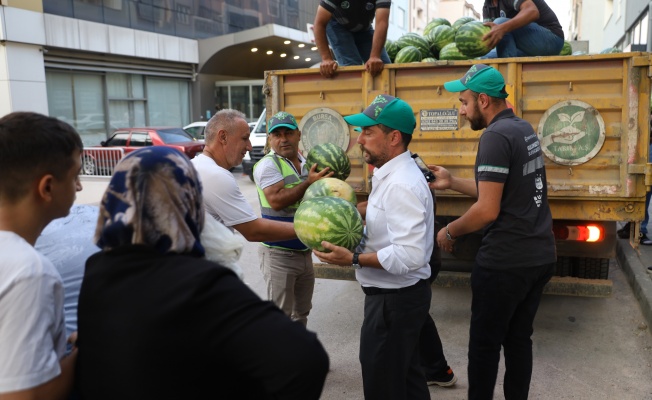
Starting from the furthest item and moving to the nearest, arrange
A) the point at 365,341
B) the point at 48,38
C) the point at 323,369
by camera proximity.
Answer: the point at 48,38
the point at 365,341
the point at 323,369

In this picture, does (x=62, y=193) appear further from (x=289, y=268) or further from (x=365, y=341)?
(x=289, y=268)

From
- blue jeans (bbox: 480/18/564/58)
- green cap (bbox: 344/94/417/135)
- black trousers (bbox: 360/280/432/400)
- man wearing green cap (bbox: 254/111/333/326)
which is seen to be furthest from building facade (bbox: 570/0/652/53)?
black trousers (bbox: 360/280/432/400)

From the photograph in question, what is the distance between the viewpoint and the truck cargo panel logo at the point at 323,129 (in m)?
5.10

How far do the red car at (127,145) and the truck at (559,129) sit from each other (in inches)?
448

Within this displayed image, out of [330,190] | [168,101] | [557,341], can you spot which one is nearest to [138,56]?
[168,101]

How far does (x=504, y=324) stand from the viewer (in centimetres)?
330

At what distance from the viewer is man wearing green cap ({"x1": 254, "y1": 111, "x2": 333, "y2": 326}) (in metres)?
4.08

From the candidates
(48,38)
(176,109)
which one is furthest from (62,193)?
(176,109)

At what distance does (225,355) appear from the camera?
141 centimetres

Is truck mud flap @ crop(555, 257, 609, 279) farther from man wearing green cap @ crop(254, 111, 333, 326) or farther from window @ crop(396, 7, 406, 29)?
Result: window @ crop(396, 7, 406, 29)

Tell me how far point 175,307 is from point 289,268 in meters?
2.86

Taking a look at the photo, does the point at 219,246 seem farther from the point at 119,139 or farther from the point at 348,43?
the point at 119,139

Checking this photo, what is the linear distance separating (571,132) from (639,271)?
3.09m

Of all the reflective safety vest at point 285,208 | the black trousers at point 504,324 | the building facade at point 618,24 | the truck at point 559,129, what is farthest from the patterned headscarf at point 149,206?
the building facade at point 618,24
